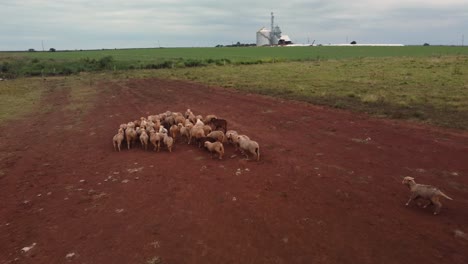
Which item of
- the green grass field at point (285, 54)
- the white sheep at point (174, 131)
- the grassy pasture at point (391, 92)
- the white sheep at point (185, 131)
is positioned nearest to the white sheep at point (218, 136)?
the white sheep at point (185, 131)

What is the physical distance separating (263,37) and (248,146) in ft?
416

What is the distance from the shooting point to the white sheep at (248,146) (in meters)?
10.5

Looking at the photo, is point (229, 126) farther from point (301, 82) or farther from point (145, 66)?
point (145, 66)

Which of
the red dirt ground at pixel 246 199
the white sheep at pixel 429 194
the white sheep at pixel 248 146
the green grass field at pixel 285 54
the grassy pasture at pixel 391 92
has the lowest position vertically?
the red dirt ground at pixel 246 199

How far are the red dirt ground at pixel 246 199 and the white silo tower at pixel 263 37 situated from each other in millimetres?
121495

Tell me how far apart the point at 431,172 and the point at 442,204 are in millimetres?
1848

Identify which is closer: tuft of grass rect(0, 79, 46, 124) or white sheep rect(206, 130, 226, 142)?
white sheep rect(206, 130, 226, 142)

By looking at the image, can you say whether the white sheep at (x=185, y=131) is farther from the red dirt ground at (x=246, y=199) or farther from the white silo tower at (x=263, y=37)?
the white silo tower at (x=263, y=37)

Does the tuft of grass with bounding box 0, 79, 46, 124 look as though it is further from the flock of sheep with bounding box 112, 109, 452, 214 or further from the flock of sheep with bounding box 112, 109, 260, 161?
the flock of sheep with bounding box 112, 109, 260, 161

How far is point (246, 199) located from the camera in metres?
8.12

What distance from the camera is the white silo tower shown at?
131875 millimetres

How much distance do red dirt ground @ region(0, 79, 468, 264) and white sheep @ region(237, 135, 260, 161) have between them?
318mm

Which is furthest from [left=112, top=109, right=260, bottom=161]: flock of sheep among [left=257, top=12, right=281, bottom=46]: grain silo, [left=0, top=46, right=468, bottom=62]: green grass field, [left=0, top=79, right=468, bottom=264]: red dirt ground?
[left=257, top=12, right=281, bottom=46]: grain silo

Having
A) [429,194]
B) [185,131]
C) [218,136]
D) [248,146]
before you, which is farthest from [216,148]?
[429,194]
